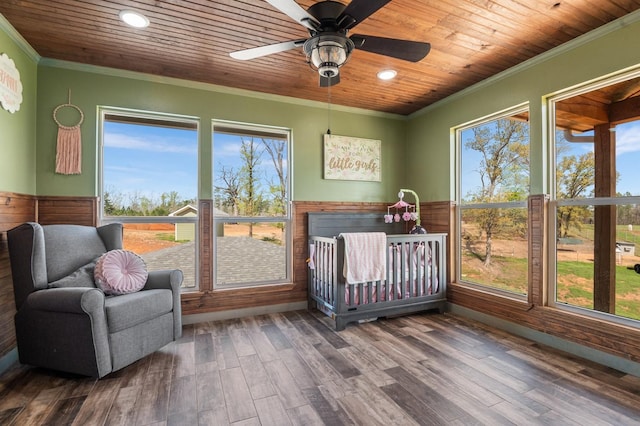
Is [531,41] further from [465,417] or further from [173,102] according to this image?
[173,102]

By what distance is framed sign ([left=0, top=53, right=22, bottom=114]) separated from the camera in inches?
86.8

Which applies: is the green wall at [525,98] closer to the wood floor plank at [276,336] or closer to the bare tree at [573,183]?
the bare tree at [573,183]

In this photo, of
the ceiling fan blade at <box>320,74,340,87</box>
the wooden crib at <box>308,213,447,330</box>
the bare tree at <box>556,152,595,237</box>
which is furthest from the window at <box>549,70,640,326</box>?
the ceiling fan blade at <box>320,74,340,87</box>

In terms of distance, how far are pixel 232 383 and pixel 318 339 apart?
906mm

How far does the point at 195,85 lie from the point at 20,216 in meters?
1.90

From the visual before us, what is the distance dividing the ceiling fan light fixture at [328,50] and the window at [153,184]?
2.05m

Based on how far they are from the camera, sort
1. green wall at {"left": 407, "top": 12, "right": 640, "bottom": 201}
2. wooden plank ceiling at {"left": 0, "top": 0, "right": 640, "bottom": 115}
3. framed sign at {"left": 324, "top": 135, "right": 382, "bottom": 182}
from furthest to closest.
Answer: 1. framed sign at {"left": 324, "top": 135, "right": 382, "bottom": 182}
2. green wall at {"left": 407, "top": 12, "right": 640, "bottom": 201}
3. wooden plank ceiling at {"left": 0, "top": 0, "right": 640, "bottom": 115}

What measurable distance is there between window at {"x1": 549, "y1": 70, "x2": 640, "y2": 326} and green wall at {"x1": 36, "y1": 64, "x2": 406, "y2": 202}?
1.95 m

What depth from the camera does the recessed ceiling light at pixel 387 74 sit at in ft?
9.70

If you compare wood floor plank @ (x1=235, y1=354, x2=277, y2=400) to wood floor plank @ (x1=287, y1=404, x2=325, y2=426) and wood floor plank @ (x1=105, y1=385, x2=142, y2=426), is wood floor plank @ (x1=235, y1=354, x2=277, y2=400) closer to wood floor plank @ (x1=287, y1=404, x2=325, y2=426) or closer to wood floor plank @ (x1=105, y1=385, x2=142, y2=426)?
wood floor plank @ (x1=287, y1=404, x2=325, y2=426)

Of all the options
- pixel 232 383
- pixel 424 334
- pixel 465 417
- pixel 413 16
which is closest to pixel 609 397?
pixel 465 417

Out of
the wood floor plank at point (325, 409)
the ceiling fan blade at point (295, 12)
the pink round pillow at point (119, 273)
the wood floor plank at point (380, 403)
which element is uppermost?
the ceiling fan blade at point (295, 12)

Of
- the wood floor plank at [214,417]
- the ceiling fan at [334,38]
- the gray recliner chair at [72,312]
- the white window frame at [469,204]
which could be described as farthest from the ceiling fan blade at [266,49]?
the white window frame at [469,204]

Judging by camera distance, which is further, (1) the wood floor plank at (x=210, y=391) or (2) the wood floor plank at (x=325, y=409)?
(1) the wood floor plank at (x=210, y=391)
